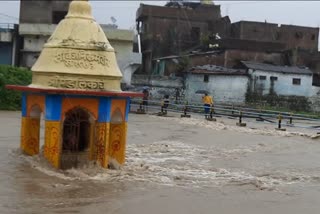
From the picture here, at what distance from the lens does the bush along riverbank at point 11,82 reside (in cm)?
3011

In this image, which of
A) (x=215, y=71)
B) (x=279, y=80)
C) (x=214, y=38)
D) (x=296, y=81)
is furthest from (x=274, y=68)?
(x=214, y=38)

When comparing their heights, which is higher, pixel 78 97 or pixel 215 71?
pixel 215 71

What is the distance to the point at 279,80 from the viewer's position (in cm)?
4531

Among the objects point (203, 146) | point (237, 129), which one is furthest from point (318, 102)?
point (203, 146)

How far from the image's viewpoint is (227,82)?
43594 millimetres

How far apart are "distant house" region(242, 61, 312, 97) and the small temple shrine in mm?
32017

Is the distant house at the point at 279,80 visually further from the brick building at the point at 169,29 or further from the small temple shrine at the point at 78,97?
the small temple shrine at the point at 78,97

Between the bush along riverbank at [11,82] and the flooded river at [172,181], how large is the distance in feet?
33.6

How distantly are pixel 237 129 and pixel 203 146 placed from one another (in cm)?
706

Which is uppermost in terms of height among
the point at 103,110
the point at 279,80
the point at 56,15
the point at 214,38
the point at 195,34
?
the point at 56,15

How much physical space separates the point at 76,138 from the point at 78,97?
142cm

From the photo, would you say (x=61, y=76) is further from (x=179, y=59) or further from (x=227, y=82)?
(x=179, y=59)

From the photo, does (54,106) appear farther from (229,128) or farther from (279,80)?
(279,80)

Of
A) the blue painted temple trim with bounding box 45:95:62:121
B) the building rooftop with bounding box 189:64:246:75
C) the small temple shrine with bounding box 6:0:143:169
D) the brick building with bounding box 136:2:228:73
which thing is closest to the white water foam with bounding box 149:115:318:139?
the small temple shrine with bounding box 6:0:143:169
